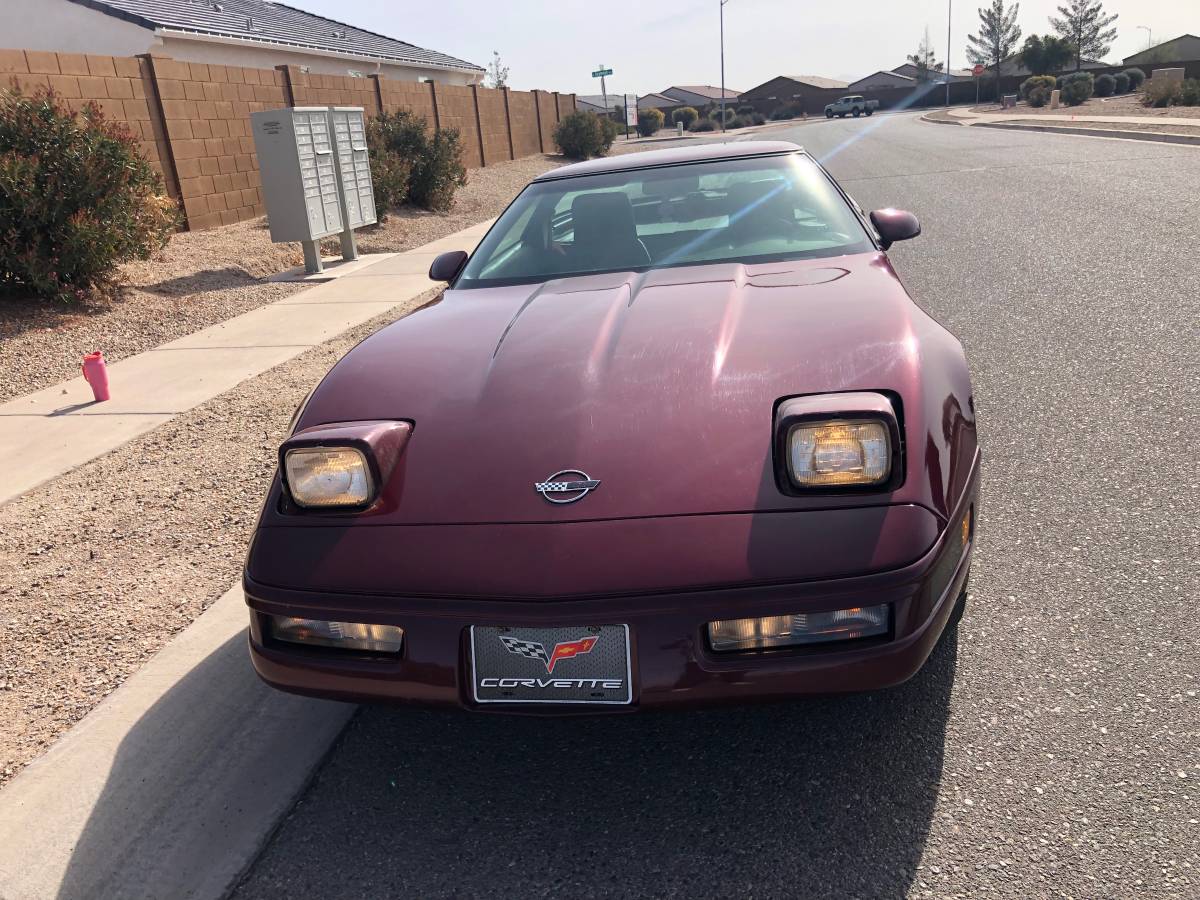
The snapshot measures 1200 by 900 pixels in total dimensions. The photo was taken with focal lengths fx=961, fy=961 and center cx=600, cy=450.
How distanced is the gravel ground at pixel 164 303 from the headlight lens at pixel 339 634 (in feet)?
16.9

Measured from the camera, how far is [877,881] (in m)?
1.97

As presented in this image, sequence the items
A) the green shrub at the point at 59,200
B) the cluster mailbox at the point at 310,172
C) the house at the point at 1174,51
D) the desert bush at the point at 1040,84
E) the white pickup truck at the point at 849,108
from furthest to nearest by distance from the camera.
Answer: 1. the house at the point at 1174,51
2. the white pickup truck at the point at 849,108
3. the desert bush at the point at 1040,84
4. the cluster mailbox at the point at 310,172
5. the green shrub at the point at 59,200

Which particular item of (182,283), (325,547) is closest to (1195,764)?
(325,547)

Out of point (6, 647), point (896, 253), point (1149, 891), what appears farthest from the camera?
point (896, 253)

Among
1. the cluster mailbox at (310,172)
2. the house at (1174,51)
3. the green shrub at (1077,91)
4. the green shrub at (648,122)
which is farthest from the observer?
the house at (1174,51)

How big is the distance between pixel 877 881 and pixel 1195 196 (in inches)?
475

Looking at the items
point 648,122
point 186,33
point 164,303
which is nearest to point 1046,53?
point 648,122

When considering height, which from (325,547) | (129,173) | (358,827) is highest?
(129,173)

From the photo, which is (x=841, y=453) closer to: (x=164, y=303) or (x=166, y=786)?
(x=166, y=786)

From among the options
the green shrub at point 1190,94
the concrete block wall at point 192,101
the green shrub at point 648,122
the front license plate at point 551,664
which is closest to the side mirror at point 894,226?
the front license plate at point 551,664

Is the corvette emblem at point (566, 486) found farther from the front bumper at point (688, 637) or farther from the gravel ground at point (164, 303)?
the gravel ground at point (164, 303)

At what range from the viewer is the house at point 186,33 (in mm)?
19734

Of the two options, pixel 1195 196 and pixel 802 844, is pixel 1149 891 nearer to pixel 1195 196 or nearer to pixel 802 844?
pixel 802 844

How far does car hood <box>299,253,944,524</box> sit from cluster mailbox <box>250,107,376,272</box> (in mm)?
8156
